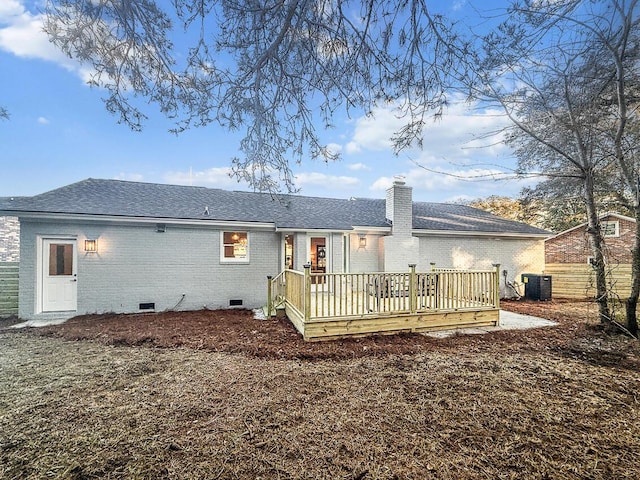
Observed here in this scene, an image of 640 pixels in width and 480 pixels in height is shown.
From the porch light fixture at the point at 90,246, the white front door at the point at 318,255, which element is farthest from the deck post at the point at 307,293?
the porch light fixture at the point at 90,246

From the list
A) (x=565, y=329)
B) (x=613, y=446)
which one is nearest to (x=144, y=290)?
(x=613, y=446)

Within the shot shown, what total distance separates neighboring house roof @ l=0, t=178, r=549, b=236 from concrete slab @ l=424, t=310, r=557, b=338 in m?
4.11

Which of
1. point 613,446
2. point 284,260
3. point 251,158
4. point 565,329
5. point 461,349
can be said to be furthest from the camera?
point 284,260

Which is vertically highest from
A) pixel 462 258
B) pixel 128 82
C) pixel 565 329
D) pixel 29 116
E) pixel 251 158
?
pixel 128 82

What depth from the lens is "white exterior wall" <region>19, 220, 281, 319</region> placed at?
803cm

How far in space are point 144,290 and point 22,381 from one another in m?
4.94

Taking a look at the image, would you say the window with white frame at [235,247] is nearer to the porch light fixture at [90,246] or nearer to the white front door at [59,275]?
the porch light fixture at [90,246]

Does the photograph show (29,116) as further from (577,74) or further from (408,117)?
(577,74)

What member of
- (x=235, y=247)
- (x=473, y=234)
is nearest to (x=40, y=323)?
(x=235, y=247)

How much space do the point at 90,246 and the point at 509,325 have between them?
38.7 feet

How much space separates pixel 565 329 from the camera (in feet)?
22.8

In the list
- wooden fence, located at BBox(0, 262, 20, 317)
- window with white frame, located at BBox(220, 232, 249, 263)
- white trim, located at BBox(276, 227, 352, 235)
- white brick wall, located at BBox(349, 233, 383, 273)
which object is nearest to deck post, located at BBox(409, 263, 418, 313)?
white trim, located at BBox(276, 227, 352, 235)

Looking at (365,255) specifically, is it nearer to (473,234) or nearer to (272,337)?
(473,234)

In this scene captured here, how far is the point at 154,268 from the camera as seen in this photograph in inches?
350
